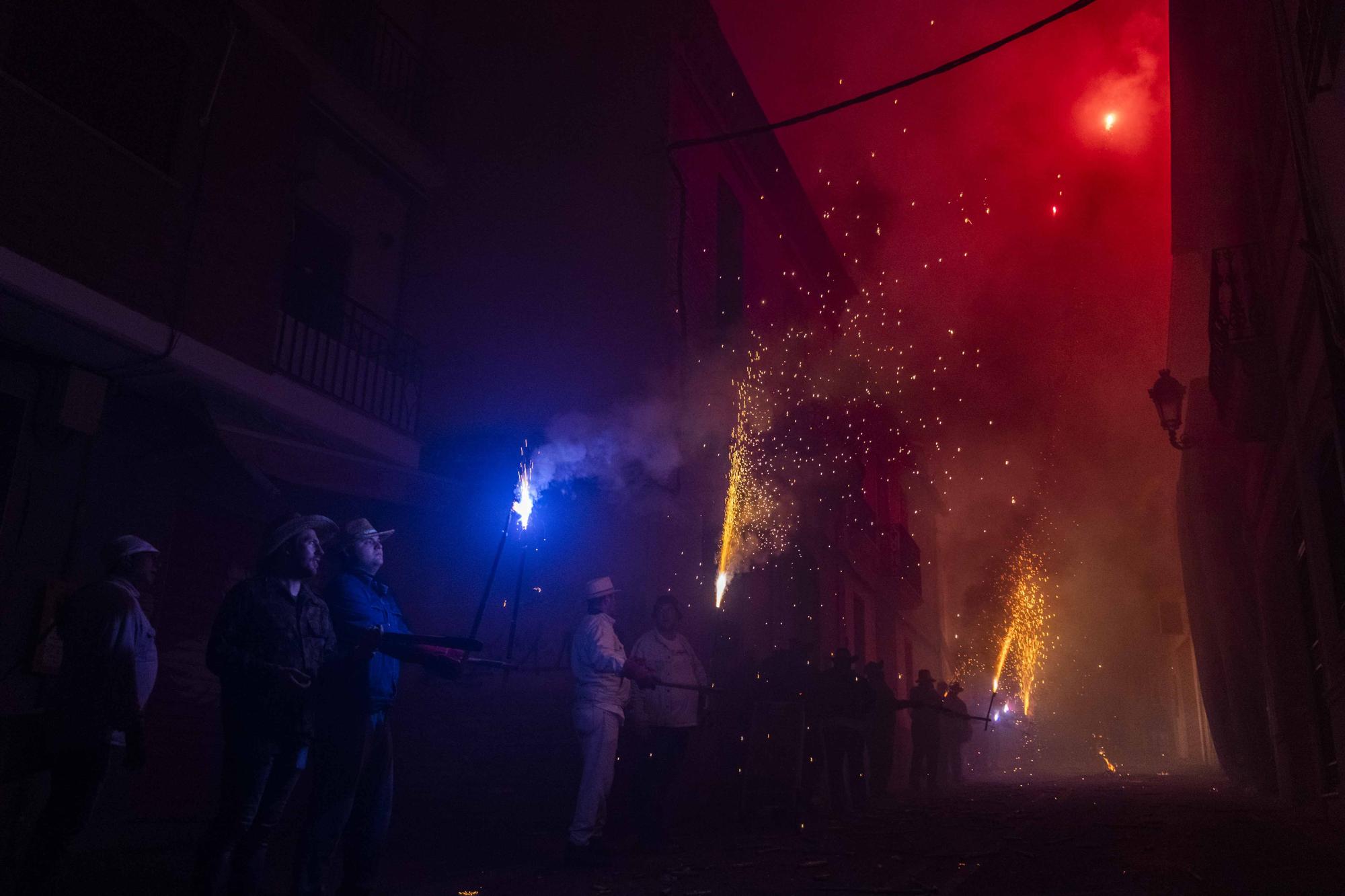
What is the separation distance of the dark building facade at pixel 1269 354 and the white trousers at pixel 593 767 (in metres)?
5.13

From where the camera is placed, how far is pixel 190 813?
26.7 ft

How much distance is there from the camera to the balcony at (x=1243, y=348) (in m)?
9.02

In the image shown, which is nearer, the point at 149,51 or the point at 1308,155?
the point at 1308,155

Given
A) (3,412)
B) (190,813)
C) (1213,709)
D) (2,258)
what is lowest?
(190,813)

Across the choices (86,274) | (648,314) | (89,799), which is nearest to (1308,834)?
(648,314)

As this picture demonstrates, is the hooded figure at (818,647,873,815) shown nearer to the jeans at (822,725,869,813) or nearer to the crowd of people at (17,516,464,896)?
the jeans at (822,725,869,813)

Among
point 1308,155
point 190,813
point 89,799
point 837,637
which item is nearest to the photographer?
point 89,799

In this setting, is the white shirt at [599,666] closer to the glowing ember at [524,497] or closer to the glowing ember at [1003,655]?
the glowing ember at [524,497]

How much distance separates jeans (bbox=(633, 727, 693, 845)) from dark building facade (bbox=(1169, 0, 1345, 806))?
5065 mm

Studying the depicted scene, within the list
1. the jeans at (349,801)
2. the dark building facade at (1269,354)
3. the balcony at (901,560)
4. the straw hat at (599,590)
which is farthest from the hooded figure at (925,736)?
the jeans at (349,801)

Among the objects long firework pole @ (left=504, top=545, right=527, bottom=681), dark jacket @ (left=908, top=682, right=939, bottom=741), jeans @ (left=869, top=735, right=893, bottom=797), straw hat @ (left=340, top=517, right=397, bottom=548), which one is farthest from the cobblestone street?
dark jacket @ (left=908, top=682, right=939, bottom=741)

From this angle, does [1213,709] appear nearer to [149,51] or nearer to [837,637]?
[837,637]

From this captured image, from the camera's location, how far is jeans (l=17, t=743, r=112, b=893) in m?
4.26

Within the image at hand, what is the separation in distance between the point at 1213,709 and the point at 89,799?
773 inches
